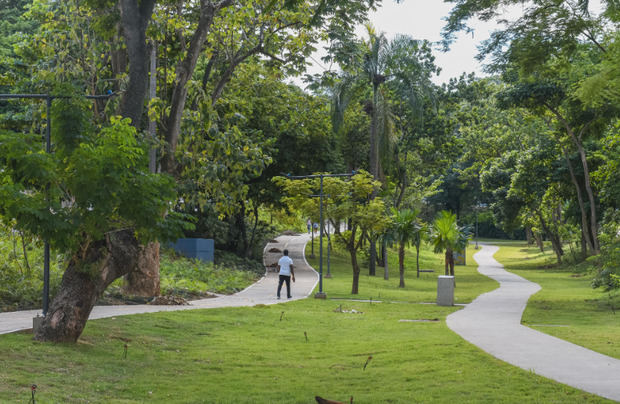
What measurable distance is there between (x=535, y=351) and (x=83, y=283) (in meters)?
7.71

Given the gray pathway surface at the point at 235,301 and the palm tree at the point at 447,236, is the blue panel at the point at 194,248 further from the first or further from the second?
the palm tree at the point at 447,236

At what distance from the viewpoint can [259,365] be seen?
11.2 m

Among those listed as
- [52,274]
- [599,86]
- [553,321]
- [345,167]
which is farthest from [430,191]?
[599,86]

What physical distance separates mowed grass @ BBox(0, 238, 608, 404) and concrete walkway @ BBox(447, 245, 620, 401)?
364mm

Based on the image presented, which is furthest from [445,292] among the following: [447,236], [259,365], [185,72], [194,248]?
[194,248]

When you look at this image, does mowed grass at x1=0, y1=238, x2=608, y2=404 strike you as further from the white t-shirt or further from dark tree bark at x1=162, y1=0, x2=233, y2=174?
the white t-shirt

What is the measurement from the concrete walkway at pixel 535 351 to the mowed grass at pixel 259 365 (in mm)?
364

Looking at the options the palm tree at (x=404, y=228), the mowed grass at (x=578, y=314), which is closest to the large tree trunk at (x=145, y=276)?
the mowed grass at (x=578, y=314)

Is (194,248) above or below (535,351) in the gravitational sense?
above

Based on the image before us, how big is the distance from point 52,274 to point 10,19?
42157 mm

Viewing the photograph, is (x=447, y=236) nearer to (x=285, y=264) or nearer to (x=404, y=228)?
(x=404, y=228)

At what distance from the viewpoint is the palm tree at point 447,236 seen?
3516 cm

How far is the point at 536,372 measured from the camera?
32.2 ft

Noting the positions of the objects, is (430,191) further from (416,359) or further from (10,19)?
(416,359)
